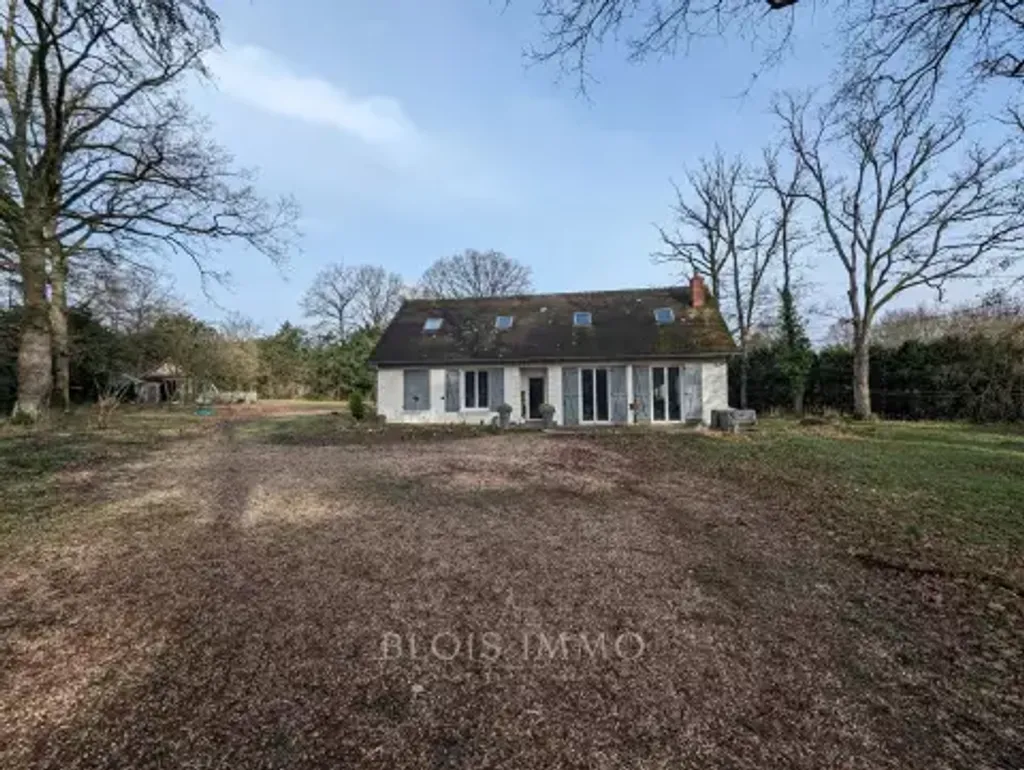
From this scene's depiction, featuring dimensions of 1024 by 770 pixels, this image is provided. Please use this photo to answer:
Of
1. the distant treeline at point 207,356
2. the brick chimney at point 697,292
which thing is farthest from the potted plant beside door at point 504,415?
the distant treeline at point 207,356

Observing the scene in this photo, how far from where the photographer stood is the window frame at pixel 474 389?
20.0 meters

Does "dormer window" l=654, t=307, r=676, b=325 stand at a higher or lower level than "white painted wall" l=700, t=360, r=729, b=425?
higher

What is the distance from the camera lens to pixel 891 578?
5.02m

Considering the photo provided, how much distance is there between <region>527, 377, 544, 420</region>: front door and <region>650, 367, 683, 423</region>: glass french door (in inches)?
144

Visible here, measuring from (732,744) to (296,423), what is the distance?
59.5ft

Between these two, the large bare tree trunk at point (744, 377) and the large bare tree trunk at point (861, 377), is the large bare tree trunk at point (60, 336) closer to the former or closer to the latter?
the large bare tree trunk at point (744, 377)

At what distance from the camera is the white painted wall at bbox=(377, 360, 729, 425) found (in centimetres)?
1866

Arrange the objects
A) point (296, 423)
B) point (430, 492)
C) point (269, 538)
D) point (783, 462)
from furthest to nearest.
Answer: point (296, 423) → point (783, 462) → point (430, 492) → point (269, 538)

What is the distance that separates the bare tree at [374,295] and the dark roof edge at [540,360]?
32334 mm

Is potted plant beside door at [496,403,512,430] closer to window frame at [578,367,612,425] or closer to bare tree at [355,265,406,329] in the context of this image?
window frame at [578,367,612,425]

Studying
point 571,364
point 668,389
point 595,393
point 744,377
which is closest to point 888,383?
point 744,377

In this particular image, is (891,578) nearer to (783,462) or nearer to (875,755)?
(875,755)

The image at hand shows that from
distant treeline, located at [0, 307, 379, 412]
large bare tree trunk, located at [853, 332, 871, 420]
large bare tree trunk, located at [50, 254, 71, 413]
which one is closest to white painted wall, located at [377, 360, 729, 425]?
large bare tree trunk, located at [853, 332, 871, 420]

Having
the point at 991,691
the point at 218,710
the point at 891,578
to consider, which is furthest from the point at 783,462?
the point at 218,710
